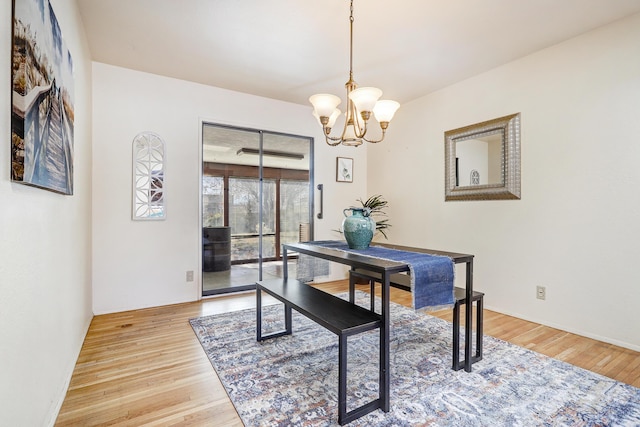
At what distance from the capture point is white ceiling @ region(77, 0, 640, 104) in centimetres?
217

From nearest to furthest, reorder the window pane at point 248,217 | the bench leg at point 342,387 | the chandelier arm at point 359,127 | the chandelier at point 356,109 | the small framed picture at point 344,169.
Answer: the bench leg at point 342,387, the chandelier at point 356,109, the chandelier arm at point 359,127, the window pane at point 248,217, the small framed picture at point 344,169

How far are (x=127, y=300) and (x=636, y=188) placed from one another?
15.0 feet

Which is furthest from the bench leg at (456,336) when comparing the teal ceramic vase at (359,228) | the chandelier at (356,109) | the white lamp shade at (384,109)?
the white lamp shade at (384,109)

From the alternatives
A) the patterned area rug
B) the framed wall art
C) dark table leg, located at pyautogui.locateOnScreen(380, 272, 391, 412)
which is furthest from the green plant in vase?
the framed wall art

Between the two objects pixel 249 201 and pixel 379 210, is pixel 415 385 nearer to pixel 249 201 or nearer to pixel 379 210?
pixel 249 201

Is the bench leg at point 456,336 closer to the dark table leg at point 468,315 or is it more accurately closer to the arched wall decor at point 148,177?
the dark table leg at point 468,315

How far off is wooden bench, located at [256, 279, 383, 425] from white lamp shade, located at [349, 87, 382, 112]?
130cm

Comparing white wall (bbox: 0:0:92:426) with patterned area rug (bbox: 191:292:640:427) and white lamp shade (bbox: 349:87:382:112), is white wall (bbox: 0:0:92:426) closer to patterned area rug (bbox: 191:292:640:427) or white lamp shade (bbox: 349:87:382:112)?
patterned area rug (bbox: 191:292:640:427)

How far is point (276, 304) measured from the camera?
10.8 feet

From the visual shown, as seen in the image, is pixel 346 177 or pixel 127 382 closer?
pixel 127 382

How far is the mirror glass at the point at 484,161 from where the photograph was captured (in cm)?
296

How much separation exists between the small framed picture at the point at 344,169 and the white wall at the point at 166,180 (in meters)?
1.34

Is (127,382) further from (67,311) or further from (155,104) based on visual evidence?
(155,104)

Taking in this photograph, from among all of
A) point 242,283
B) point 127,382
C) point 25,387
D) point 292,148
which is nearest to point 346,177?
point 292,148
